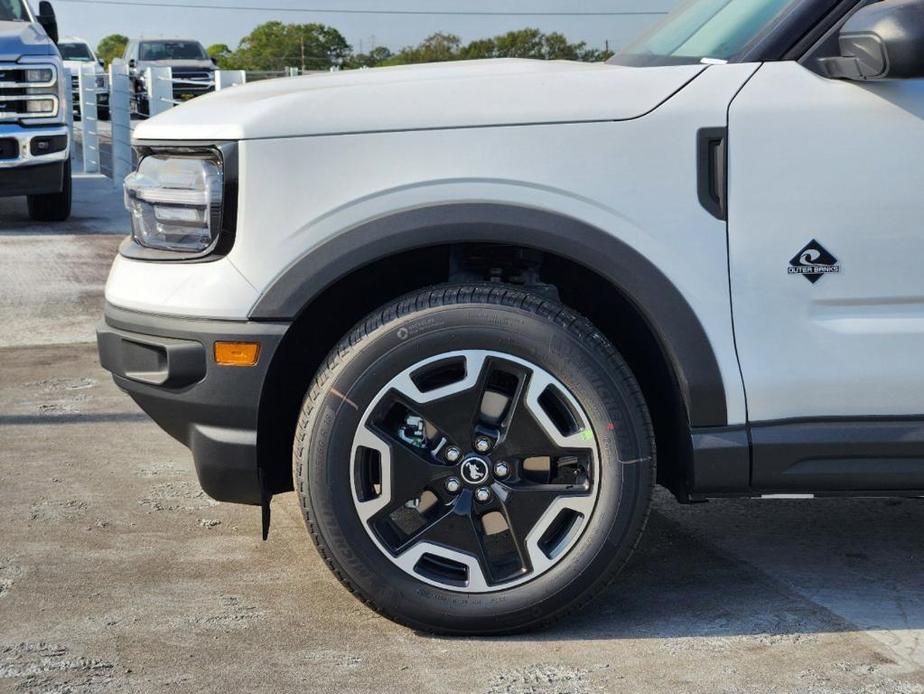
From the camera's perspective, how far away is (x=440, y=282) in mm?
3324

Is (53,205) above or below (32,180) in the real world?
below

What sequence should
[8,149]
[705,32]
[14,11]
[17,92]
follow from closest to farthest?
1. [705,32]
2. [8,149]
3. [17,92]
4. [14,11]

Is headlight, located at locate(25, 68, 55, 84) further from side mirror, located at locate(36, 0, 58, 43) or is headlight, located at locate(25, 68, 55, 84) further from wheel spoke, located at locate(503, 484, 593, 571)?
wheel spoke, located at locate(503, 484, 593, 571)

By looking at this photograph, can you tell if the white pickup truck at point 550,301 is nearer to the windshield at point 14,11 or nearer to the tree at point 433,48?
the windshield at point 14,11

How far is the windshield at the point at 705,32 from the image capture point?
10.1 ft

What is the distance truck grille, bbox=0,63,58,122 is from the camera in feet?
36.5

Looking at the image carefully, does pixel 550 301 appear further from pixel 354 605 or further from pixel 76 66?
pixel 76 66

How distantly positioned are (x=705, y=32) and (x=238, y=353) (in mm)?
1389

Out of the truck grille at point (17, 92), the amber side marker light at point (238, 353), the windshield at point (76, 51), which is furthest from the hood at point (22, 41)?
the windshield at point (76, 51)

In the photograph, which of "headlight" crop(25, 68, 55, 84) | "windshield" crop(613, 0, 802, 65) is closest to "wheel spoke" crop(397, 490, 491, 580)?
"windshield" crop(613, 0, 802, 65)

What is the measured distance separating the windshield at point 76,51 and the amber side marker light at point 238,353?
30.9 meters

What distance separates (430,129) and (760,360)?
0.91 metres

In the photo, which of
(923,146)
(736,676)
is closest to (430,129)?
(923,146)

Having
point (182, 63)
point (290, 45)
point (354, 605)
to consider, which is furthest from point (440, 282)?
point (290, 45)
